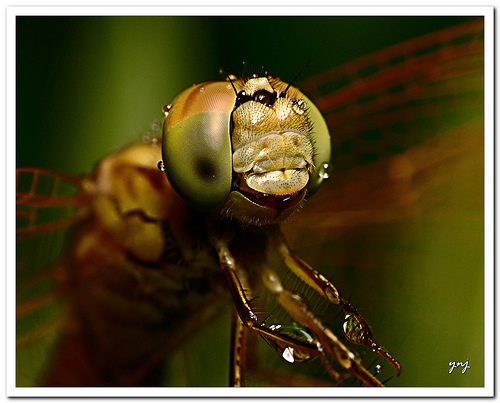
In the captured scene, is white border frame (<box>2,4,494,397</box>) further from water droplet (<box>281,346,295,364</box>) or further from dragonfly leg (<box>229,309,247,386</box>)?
water droplet (<box>281,346,295,364</box>)

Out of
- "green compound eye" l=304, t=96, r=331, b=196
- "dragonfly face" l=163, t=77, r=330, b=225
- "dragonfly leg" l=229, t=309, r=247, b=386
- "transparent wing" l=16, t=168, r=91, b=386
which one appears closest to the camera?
"dragonfly face" l=163, t=77, r=330, b=225

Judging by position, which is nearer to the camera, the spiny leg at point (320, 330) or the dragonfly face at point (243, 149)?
the dragonfly face at point (243, 149)

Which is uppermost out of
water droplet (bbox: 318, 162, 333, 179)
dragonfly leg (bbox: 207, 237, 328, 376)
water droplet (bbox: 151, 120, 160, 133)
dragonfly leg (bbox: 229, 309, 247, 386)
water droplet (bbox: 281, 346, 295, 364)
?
water droplet (bbox: 151, 120, 160, 133)

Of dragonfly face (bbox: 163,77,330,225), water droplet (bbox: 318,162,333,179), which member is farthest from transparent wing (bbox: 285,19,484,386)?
dragonfly face (bbox: 163,77,330,225)

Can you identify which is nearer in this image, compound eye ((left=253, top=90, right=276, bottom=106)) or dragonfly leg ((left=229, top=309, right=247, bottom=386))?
compound eye ((left=253, top=90, right=276, bottom=106))

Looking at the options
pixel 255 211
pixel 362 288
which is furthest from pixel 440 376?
pixel 255 211

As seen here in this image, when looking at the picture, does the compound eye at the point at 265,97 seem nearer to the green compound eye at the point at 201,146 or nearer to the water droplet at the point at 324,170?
the green compound eye at the point at 201,146

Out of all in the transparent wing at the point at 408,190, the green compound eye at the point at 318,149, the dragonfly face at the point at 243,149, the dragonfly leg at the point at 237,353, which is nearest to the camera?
the dragonfly face at the point at 243,149
